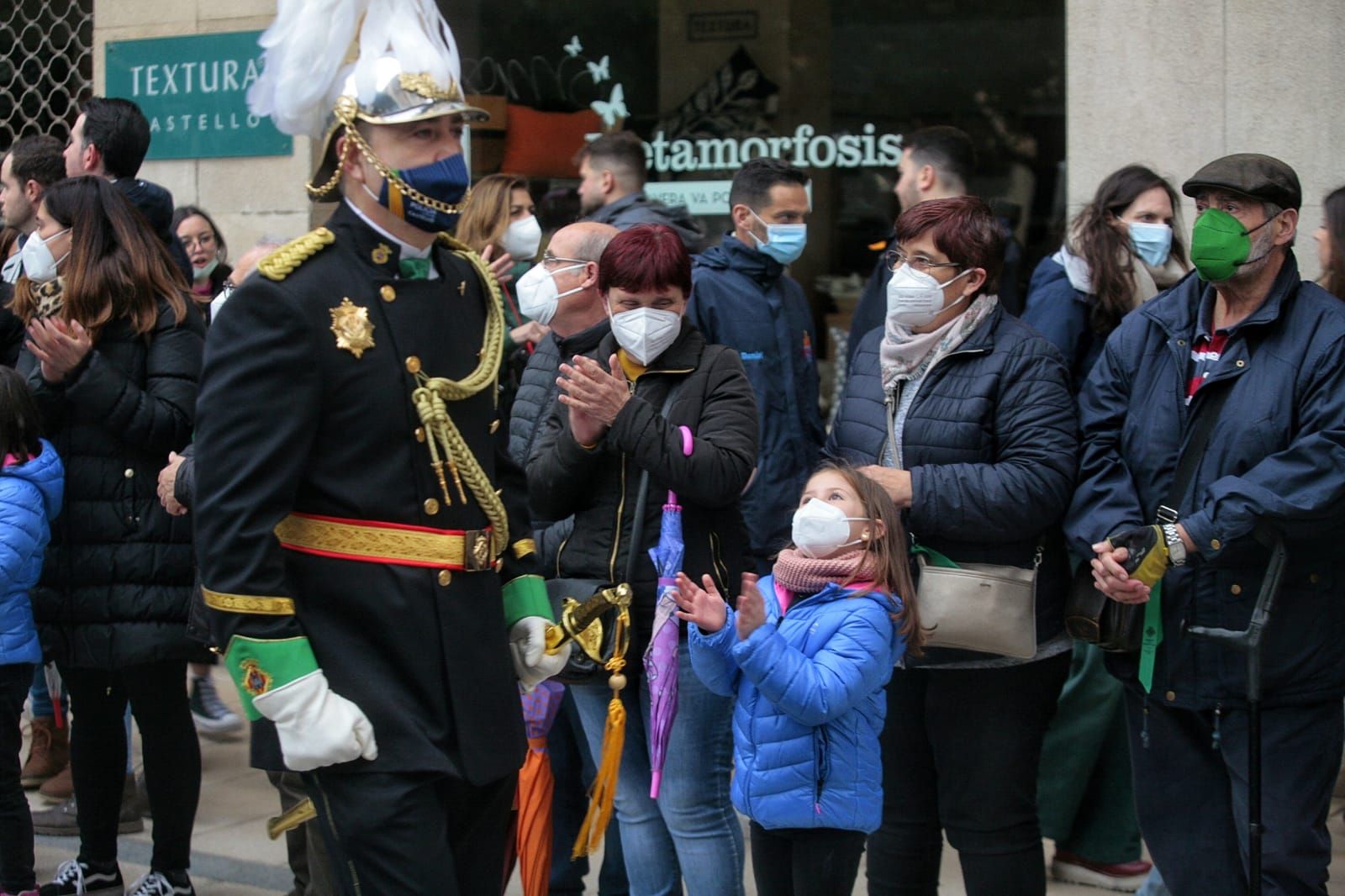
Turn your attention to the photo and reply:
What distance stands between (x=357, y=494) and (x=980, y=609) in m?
1.60

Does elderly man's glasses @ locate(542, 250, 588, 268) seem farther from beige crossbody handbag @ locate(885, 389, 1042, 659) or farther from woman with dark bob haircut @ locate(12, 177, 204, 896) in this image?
beige crossbody handbag @ locate(885, 389, 1042, 659)

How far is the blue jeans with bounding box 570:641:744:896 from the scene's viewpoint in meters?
4.30

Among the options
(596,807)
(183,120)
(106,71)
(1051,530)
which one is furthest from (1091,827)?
(106,71)

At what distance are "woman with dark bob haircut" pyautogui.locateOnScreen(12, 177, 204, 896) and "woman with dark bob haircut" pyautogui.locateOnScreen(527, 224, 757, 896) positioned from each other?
134 centimetres

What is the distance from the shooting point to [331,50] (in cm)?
312

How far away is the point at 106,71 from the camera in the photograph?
870 centimetres

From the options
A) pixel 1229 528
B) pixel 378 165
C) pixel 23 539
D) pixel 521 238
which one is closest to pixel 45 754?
pixel 23 539

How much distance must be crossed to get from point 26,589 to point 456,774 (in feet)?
7.90

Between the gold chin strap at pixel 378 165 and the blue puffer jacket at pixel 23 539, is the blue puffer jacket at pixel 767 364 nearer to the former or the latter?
the blue puffer jacket at pixel 23 539

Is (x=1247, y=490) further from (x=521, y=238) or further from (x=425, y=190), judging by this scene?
(x=521, y=238)

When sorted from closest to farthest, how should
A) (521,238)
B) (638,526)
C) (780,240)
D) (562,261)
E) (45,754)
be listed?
(638,526) < (562,261) < (780,240) < (521,238) < (45,754)

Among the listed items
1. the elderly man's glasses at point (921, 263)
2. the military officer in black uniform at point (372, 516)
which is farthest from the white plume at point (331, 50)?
the elderly man's glasses at point (921, 263)

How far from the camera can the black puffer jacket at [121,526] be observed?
5.00 m

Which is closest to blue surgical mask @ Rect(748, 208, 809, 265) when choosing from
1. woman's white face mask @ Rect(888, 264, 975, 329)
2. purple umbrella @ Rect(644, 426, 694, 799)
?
woman's white face mask @ Rect(888, 264, 975, 329)
